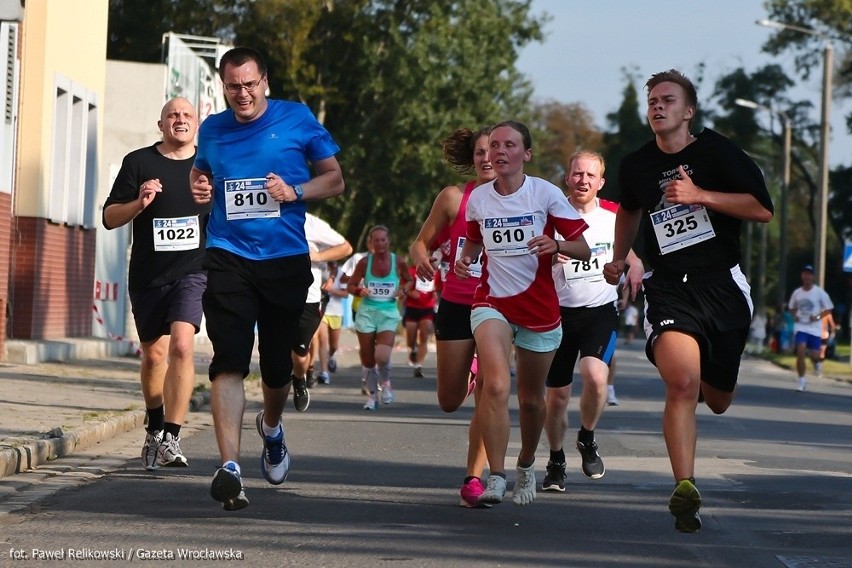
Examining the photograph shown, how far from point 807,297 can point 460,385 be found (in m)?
19.4

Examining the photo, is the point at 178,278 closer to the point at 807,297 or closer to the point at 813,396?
the point at 813,396

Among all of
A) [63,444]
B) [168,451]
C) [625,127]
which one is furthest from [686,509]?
[625,127]

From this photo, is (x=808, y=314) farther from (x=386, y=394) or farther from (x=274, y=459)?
(x=274, y=459)

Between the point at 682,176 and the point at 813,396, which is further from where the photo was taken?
the point at 813,396

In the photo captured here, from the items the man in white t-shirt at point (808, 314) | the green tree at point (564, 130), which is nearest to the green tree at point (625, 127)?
the green tree at point (564, 130)

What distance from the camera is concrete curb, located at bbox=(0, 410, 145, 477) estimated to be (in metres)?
9.85

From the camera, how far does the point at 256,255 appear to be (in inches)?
333

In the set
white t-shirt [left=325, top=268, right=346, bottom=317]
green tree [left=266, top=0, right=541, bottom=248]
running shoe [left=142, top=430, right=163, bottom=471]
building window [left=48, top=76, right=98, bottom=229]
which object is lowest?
running shoe [left=142, top=430, right=163, bottom=471]

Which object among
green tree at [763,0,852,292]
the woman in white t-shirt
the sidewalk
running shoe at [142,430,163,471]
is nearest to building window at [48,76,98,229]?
the sidewalk

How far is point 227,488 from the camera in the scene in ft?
25.9

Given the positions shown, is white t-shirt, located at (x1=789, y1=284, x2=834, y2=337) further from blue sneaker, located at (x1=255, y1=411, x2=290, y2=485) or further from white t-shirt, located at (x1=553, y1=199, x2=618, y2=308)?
blue sneaker, located at (x1=255, y1=411, x2=290, y2=485)

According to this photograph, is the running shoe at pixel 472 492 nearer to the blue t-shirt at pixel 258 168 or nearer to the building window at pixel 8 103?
the blue t-shirt at pixel 258 168

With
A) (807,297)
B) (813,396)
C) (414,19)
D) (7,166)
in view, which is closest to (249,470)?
(7,166)

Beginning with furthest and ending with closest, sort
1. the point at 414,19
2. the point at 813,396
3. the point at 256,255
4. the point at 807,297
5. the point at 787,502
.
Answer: the point at 414,19 → the point at 807,297 → the point at 813,396 → the point at 787,502 → the point at 256,255
